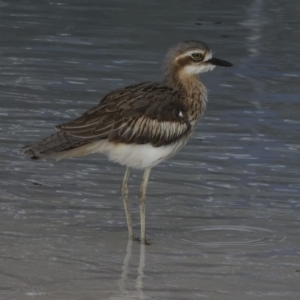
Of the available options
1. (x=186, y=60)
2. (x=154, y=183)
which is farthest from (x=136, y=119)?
(x=154, y=183)

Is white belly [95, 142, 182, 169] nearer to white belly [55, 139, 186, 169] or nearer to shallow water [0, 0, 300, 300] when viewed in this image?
white belly [55, 139, 186, 169]

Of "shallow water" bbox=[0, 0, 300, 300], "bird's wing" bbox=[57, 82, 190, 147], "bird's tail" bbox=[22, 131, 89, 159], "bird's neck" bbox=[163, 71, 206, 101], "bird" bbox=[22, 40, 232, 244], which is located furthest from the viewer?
"bird's neck" bbox=[163, 71, 206, 101]

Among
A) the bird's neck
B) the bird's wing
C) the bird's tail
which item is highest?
the bird's neck

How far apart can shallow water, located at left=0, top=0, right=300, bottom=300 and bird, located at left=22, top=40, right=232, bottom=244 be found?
479 millimetres

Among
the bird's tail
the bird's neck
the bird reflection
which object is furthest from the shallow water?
the bird's neck

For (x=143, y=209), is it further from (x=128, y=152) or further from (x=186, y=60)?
(x=186, y=60)

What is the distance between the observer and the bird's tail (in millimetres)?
8109

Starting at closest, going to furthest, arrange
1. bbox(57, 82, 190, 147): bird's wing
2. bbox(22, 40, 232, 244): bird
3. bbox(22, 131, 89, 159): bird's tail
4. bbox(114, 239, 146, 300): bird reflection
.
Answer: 1. bbox(114, 239, 146, 300): bird reflection
2. bbox(22, 131, 89, 159): bird's tail
3. bbox(22, 40, 232, 244): bird
4. bbox(57, 82, 190, 147): bird's wing

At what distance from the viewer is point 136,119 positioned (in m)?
8.65

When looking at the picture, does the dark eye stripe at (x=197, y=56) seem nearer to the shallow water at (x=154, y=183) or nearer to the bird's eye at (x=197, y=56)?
the bird's eye at (x=197, y=56)

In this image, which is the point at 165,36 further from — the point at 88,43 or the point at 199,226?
the point at 199,226

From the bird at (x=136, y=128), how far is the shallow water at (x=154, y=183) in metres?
0.48

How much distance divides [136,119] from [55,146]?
0.76 meters

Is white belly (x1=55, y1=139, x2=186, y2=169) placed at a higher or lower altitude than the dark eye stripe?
lower
